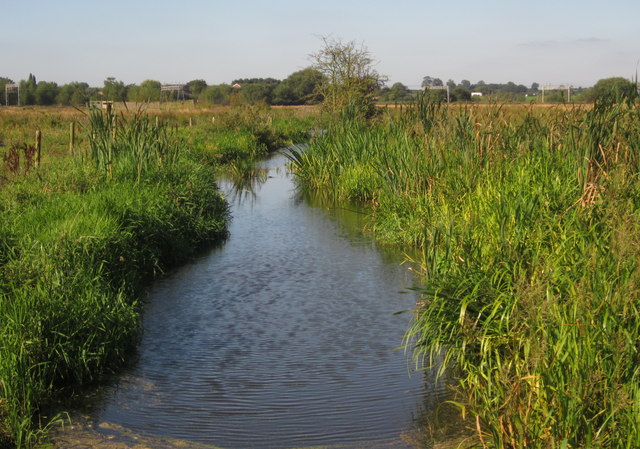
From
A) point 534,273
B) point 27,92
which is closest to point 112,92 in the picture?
point 534,273

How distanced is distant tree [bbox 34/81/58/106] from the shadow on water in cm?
7449

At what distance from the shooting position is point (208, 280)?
388 inches

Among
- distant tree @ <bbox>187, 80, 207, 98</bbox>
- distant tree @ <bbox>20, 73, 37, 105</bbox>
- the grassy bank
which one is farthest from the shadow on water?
distant tree @ <bbox>187, 80, 207, 98</bbox>

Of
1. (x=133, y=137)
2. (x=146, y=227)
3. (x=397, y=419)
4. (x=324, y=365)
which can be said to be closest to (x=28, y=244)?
(x=146, y=227)

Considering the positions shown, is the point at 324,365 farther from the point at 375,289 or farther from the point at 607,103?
the point at 607,103

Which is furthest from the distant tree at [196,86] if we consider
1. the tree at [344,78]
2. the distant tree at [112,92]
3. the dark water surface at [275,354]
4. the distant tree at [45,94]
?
the dark water surface at [275,354]

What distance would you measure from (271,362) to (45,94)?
80.1 metres

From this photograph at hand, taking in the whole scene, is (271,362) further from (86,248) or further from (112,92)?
(112,92)

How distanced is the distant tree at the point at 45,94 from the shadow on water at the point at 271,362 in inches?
2933

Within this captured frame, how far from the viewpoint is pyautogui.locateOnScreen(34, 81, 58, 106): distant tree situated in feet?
259

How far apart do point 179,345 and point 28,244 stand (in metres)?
1.87

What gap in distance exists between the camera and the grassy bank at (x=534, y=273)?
412 centimetres

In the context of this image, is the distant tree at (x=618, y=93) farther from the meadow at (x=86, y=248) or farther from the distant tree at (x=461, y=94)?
the distant tree at (x=461, y=94)

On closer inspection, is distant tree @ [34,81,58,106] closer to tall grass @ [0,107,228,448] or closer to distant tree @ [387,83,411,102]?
distant tree @ [387,83,411,102]
